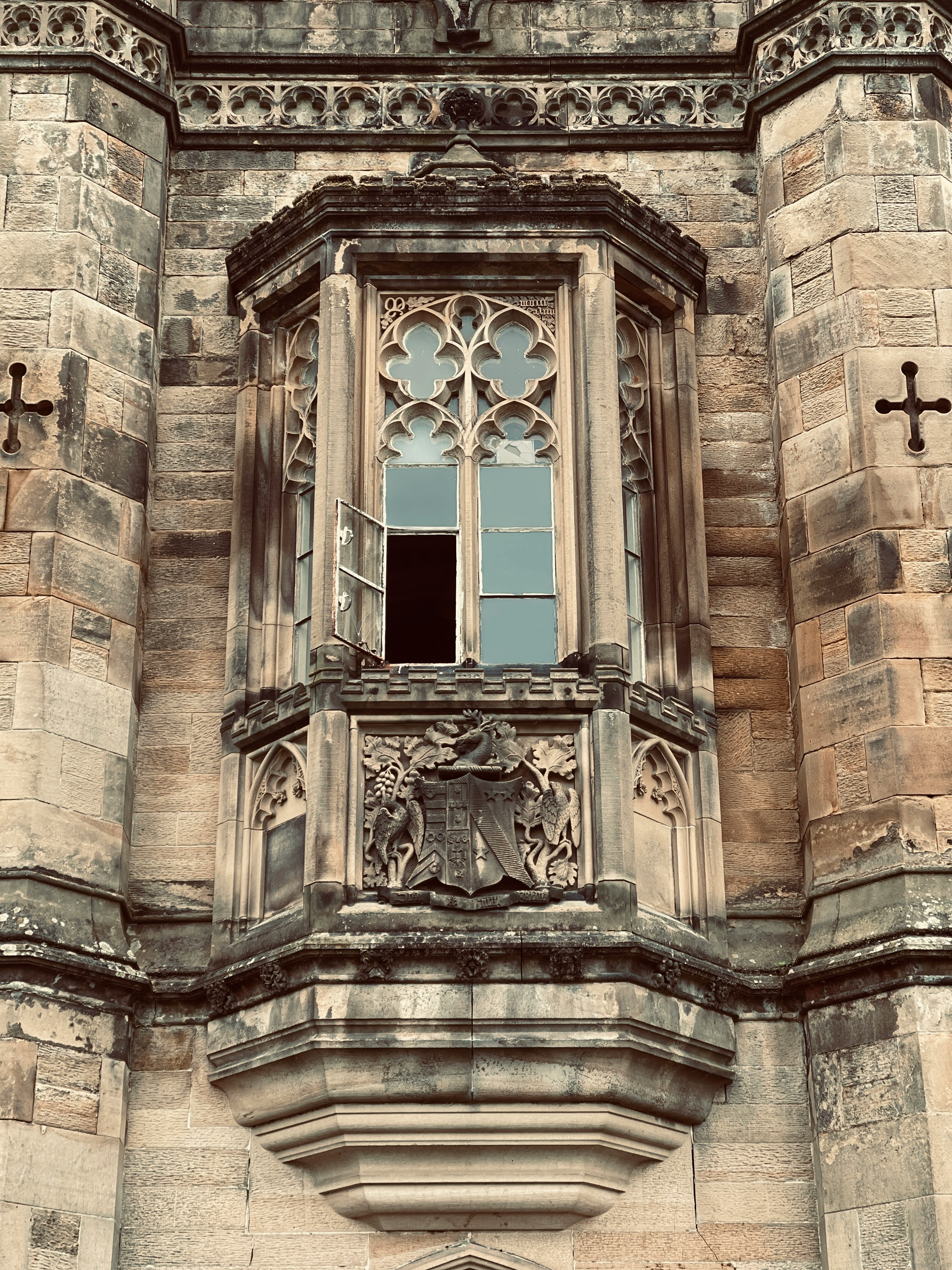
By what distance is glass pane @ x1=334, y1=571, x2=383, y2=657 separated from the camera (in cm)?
1095

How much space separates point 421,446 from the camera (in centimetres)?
1177

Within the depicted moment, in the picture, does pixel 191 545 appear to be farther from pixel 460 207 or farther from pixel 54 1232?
pixel 54 1232

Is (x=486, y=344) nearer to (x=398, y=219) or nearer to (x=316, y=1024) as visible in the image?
(x=398, y=219)

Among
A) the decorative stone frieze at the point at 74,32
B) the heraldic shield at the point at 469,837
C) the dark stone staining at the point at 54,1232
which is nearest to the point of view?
the dark stone staining at the point at 54,1232

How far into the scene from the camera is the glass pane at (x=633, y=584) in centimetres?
1174

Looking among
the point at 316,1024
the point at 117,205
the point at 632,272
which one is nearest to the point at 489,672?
the point at 316,1024

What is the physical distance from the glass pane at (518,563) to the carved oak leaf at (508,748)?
3.29 feet

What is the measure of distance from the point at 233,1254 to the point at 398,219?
5684 millimetres

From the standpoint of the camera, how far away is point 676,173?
13.2m

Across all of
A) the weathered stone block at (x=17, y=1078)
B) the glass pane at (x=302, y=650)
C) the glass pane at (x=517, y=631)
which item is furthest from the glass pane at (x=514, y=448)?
the weathered stone block at (x=17, y=1078)

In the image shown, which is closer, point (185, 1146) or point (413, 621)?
point (185, 1146)

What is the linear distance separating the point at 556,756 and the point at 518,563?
131 centimetres

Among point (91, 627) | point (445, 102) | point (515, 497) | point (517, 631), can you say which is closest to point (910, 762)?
point (517, 631)

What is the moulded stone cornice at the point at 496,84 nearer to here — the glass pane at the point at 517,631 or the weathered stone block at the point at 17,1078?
the glass pane at the point at 517,631
